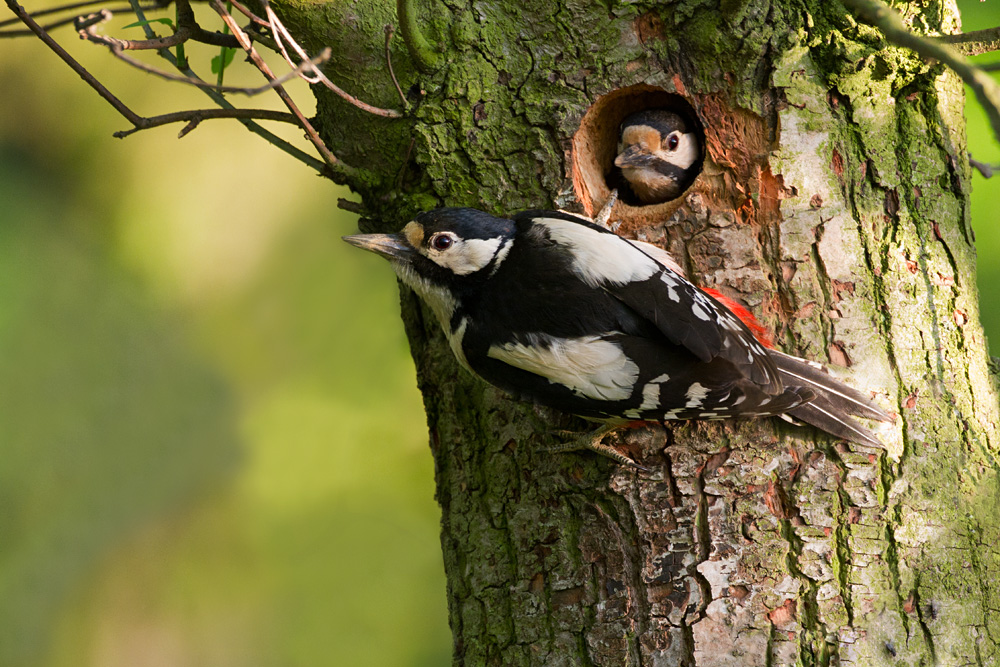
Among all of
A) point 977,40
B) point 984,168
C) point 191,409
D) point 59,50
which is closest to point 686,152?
point 984,168

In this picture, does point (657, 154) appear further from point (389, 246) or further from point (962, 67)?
point (962, 67)

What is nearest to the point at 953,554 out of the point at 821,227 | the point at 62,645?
the point at 821,227

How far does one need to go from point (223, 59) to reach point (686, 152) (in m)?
1.77

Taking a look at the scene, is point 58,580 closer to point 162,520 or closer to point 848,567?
point 162,520

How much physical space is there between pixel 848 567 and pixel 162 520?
4.76m

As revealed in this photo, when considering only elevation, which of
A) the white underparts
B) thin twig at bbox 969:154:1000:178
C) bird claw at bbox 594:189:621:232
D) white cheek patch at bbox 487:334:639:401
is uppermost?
thin twig at bbox 969:154:1000:178

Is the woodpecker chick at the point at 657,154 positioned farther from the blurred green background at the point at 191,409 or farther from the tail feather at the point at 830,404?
the blurred green background at the point at 191,409

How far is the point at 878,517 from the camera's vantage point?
218 cm

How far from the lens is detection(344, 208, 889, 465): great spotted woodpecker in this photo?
7.13ft

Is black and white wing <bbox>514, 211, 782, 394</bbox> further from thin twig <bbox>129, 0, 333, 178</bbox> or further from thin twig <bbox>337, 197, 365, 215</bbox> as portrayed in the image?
thin twig <bbox>129, 0, 333, 178</bbox>

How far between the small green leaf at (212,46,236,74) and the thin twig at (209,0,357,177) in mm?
271

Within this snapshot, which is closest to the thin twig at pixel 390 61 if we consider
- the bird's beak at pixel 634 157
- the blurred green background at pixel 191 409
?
the bird's beak at pixel 634 157

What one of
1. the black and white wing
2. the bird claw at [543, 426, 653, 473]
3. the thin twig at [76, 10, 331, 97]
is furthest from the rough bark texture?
the thin twig at [76, 10, 331, 97]

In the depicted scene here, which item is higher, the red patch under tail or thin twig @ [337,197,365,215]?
thin twig @ [337,197,365,215]
